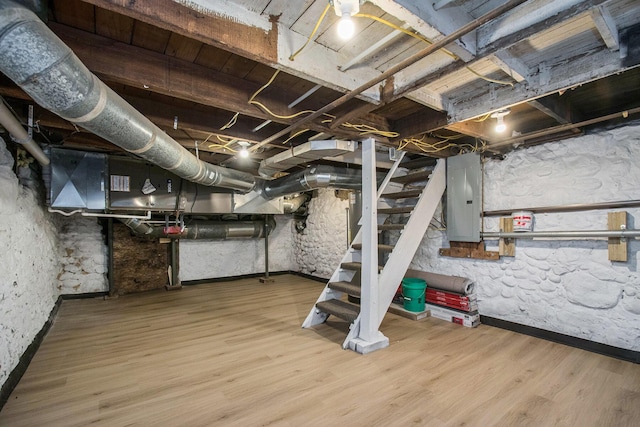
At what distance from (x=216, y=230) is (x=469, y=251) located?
412 cm

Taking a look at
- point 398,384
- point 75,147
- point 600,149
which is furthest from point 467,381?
point 75,147

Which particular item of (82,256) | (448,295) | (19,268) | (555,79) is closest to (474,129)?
(555,79)

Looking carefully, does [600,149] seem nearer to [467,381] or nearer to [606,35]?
[606,35]

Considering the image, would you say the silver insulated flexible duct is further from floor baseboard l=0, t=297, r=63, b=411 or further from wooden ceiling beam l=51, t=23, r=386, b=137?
floor baseboard l=0, t=297, r=63, b=411

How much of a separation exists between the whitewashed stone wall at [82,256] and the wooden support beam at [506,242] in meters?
5.44

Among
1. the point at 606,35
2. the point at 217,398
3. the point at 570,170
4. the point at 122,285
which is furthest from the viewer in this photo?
the point at 122,285

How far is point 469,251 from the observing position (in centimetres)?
336

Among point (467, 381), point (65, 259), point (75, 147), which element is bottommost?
point (467, 381)

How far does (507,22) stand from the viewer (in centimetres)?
126

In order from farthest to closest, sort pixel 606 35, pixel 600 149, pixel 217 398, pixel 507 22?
pixel 600 149 < pixel 217 398 < pixel 606 35 < pixel 507 22

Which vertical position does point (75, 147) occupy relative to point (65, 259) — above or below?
above

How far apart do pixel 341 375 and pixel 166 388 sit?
3.96ft

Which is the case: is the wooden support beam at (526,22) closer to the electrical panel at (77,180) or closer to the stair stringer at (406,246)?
the stair stringer at (406,246)

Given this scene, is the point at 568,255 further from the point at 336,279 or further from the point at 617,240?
the point at 336,279
